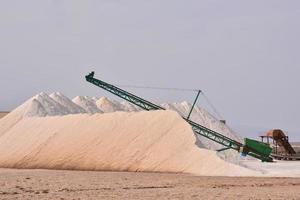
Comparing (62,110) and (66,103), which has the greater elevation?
(66,103)

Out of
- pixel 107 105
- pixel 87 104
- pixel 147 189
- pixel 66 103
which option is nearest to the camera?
pixel 147 189

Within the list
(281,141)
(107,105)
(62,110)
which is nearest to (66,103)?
(62,110)

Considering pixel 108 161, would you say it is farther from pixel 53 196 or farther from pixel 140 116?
pixel 53 196

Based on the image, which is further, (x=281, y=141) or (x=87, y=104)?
(x=87, y=104)

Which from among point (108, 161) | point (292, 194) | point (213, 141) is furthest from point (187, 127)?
point (292, 194)

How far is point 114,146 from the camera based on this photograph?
125 ft

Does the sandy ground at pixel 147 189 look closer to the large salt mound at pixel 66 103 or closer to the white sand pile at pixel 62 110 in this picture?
the white sand pile at pixel 62 110

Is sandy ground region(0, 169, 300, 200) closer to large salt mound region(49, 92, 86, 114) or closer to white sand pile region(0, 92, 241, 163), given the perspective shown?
white sand pile region(0, 92, 241, 163)

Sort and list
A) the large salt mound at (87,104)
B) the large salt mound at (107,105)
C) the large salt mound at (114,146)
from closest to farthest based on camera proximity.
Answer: the large salt mound at (114,146) → the large salt mound at (87,104) → the large salt mound at (107,105)

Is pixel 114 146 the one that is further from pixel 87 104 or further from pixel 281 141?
pixel 87 104

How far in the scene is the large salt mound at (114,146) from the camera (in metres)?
34.0

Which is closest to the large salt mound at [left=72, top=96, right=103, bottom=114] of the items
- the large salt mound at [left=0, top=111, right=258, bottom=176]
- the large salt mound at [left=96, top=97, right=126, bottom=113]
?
the large salt mound at [left=96, top=97, right=126, bottom=113]

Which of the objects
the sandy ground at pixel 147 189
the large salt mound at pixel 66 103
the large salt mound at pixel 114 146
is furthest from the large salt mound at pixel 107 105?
the sandy ground at pixel 147 189

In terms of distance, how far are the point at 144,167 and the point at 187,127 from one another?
4.09m
